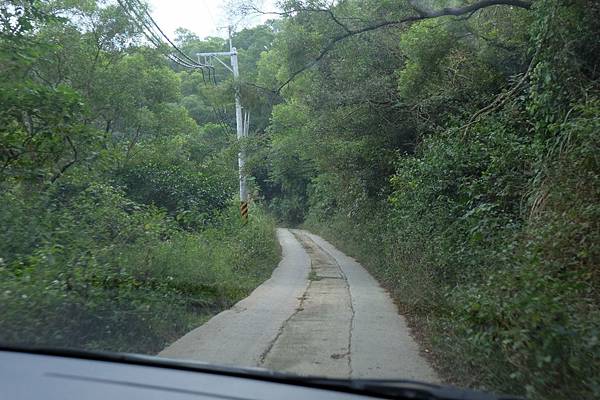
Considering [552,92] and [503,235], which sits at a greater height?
[552,92]

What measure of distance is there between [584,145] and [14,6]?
28.5 ft

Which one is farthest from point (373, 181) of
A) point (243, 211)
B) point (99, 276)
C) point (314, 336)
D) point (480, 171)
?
point (99, 276)

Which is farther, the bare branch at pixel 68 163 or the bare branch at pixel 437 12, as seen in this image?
the bare branch at pixel 437 12

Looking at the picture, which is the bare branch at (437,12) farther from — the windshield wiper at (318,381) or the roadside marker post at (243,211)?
the windshield wiper at (318,381)

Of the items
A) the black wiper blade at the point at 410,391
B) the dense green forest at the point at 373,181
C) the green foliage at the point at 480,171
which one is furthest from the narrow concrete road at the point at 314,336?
the black wiper blade at the point at 410,391

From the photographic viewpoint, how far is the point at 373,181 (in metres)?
18.7

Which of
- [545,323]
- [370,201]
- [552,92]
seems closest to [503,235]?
[552,92]

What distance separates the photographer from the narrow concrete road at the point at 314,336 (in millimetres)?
6312

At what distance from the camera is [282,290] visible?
513 inches

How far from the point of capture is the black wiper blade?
285 cm

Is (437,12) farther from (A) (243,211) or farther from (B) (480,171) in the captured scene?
(A) (243,211)

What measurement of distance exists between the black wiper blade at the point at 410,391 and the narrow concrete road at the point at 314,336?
2669 mm

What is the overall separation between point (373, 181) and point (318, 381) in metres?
15.8

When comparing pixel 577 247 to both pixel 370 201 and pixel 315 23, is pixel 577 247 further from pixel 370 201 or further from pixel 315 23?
pixel 370 201
